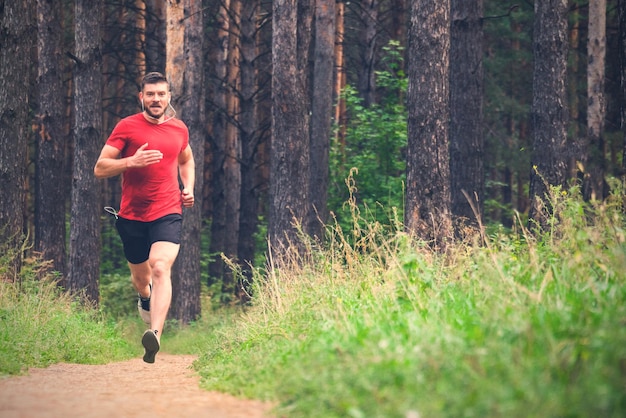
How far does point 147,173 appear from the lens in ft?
25.8

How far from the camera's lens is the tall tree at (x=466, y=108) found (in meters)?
17.5

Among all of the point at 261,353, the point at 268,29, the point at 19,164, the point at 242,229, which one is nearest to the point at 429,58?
the point at 261,353

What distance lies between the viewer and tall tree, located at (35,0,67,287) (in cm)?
1631

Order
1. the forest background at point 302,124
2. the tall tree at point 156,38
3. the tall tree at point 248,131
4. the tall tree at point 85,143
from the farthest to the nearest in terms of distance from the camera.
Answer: the tall tree at point 248,131 < the tall tree at point 156,38 < the tall tree at point 85,143 < the forest background at point 302,124

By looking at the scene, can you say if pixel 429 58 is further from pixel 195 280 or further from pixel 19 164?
pixel 195 280

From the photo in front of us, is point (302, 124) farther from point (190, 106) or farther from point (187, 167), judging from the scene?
point (187, 167)

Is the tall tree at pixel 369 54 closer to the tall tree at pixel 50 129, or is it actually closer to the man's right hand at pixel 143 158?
the tall tree at pixel 50 129

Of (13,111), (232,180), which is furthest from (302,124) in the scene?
(232,180)

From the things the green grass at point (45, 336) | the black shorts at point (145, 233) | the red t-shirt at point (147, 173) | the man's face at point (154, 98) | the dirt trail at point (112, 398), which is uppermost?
the man's face at point (154, 98)

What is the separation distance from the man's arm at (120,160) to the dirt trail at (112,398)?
1.96 metres

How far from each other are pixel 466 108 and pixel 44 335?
11.4 metres

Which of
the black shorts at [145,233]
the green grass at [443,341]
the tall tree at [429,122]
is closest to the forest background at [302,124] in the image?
the tall tree at [429,122]

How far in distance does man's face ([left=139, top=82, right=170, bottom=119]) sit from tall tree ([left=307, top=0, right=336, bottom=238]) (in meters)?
12.0

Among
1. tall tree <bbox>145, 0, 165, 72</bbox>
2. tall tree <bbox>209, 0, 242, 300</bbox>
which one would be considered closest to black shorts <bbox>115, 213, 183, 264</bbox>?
tall tree <bbox>145, 0, 165, 72</bbox>
